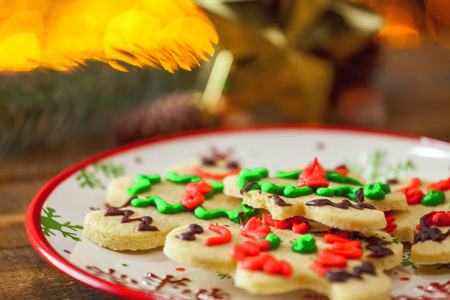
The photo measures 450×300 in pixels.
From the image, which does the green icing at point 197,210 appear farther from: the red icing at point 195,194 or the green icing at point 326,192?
the green icing at point 326,192

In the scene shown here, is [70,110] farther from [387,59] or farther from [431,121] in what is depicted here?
[387,59]

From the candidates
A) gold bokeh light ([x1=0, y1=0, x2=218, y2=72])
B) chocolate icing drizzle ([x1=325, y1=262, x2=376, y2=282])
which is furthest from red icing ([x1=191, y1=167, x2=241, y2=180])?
gold bokeh light ([x1=0, y1=0, x2=218, y2=72])

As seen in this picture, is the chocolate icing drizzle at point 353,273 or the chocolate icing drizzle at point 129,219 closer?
the chocolate icing drizzle at point 353,273

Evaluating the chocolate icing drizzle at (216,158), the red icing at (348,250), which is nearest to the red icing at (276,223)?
the red icing at (348,250)

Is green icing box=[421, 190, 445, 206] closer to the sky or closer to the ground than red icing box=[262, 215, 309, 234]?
closer to the sky

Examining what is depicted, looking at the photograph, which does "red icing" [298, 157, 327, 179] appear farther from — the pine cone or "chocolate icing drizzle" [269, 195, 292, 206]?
the pine cone

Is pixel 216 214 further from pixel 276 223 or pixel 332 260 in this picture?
pixel 332 260
